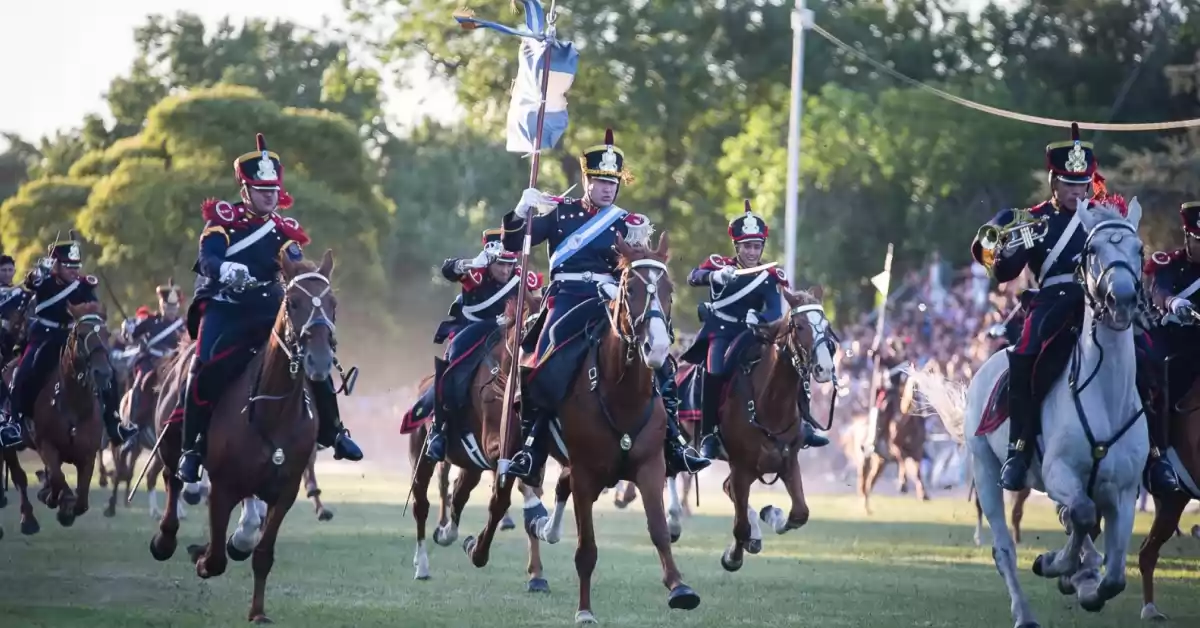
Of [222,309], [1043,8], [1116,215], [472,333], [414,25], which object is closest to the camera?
[1116,215]

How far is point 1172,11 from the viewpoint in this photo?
58.1 meters

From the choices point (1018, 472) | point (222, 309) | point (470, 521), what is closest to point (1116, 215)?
point (1018, 472)

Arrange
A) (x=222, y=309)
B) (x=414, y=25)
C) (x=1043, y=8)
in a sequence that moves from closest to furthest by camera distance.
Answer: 1. (x=222, y=309)
2. (x=414, y=25)
3. (x=1043, y=8)

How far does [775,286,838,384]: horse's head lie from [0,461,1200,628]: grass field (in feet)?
6.84

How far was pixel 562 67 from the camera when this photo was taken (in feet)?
55.4

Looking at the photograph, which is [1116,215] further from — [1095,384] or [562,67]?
[562,67]

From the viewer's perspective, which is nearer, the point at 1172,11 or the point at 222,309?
the point at 222,309

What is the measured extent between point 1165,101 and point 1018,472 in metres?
46.0

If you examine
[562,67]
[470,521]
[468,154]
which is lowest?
[470,521]

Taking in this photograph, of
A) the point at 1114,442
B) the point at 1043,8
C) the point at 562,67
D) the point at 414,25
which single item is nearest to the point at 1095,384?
the point at 1114,442

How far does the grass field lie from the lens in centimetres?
1492

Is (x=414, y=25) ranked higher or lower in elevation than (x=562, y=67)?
higher

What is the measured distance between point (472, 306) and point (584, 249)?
3873 mm

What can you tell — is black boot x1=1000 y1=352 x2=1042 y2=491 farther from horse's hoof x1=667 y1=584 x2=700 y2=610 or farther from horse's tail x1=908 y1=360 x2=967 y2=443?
horse's tail x1=908 y1=360 x2=967 y2=443
